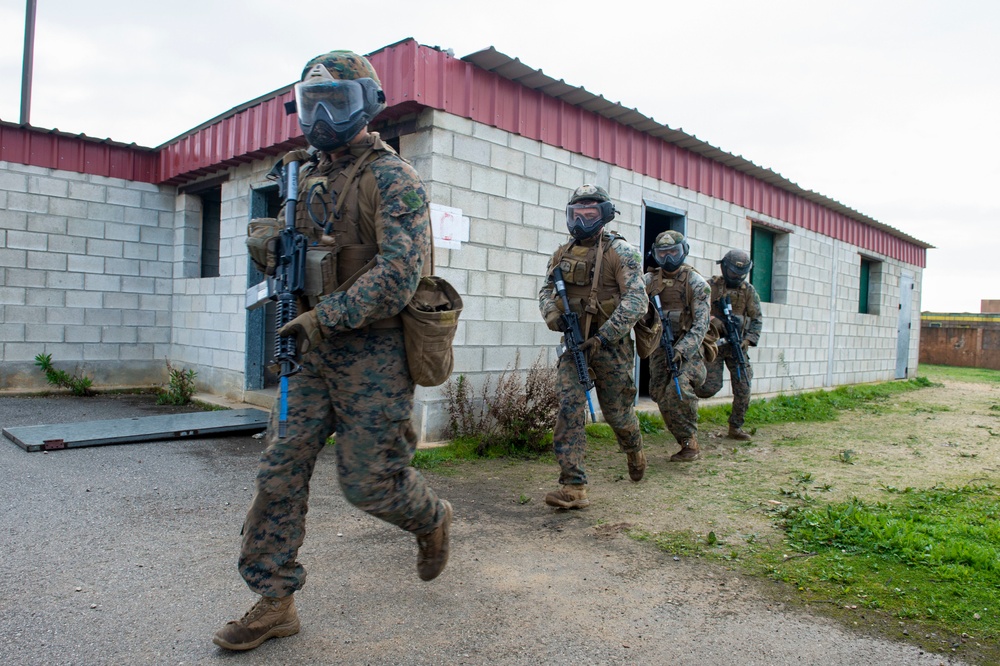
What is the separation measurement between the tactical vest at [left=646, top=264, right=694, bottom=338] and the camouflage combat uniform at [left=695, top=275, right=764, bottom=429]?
1084mm

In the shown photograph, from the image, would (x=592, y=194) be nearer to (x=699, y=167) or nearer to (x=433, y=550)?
(x=433, y=550)

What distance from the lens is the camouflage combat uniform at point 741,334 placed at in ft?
23.7

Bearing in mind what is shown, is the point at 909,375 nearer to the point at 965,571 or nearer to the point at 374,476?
the point at 965,571

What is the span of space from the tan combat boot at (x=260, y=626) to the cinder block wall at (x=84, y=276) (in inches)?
303

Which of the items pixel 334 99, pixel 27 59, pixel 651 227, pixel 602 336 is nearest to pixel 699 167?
pixel 651 227

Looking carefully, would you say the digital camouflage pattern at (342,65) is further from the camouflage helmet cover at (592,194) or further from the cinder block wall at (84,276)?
the cinder block wall at (84,276)

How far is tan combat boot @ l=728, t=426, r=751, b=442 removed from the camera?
284 inches

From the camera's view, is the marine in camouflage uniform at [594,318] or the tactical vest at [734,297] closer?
the marine in camouflage uniform at [594,318]

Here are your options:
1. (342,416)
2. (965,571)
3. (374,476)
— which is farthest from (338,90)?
(965,571)

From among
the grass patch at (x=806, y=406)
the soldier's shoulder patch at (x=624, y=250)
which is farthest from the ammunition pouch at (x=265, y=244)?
the grass patch at (x=806, y=406)

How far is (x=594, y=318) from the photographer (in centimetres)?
458

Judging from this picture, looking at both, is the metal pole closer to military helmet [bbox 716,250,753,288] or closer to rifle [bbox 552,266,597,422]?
rifle [bbox 552,266,597,422]


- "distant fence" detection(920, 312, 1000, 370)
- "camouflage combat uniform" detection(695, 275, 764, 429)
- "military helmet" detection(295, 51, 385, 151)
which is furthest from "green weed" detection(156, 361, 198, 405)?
"distant fence" detection(920, 312, 1000, 370)

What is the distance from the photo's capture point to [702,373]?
6.05m
